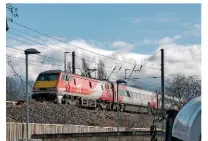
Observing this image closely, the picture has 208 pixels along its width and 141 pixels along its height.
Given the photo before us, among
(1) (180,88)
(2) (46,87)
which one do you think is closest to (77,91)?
(2) (46,87)

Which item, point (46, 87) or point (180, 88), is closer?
point (46, 87)

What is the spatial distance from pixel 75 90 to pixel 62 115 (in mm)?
4605

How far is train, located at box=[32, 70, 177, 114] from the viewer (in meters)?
35.5

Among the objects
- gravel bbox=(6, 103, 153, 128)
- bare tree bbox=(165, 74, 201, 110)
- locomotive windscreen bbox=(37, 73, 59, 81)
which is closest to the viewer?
gravel bbox=(6, 103, 153, 128)

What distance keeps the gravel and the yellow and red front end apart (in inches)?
72.8

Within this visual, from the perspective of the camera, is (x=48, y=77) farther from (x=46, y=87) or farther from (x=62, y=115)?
(x=62, y=115)

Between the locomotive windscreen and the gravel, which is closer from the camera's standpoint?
the gravel

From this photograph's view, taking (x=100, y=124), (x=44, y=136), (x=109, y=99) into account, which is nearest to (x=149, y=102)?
(x=109, y=99)

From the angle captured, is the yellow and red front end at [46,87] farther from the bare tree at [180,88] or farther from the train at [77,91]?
the bare tree at [180,88]

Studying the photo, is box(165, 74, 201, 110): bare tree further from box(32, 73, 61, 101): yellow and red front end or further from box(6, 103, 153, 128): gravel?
box(32, 73, 61, 101): yellow and red front end

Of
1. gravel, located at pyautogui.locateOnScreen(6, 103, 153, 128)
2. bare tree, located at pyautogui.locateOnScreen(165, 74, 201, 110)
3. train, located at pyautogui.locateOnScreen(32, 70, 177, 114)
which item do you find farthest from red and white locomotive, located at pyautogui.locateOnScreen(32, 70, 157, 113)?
bare tree, located at pyautogui.locateOnScreen(165, 74, 201, 110)

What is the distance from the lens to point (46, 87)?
36062mm

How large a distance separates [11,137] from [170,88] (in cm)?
3156

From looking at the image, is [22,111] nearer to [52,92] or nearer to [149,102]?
[52,92]
